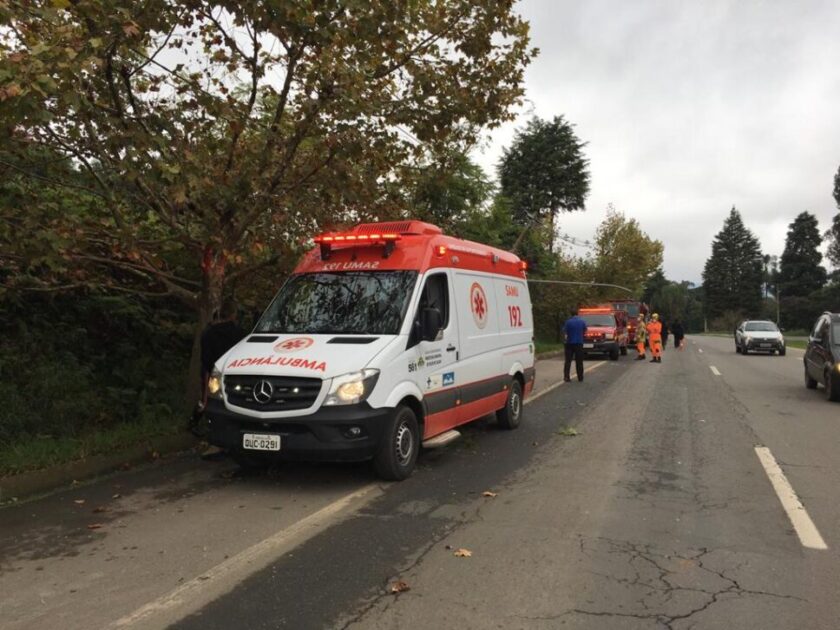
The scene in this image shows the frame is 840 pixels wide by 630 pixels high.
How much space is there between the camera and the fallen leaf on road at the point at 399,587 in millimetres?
3898

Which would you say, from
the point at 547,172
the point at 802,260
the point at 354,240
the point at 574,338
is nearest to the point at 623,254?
the point at 547,172

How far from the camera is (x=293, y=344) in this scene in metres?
6.46

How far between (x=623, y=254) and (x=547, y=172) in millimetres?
9345

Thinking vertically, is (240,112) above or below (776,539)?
above

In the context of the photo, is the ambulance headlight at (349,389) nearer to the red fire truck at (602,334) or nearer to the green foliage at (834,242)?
the red fire truck at (602,334)

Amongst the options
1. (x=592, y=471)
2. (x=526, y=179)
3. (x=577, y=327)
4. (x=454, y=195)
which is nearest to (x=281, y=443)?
(x=592, y=471)

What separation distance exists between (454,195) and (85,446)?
53.1 ft

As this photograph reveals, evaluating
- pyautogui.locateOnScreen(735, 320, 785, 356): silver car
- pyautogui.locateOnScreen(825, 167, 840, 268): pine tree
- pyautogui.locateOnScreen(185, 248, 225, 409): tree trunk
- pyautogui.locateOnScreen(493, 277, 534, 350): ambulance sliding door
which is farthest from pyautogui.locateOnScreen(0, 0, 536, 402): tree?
pyautogui.locateOnScreen(825, 167, 840, 268): pine tree

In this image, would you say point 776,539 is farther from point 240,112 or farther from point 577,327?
point 577,327

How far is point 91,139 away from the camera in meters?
7.05

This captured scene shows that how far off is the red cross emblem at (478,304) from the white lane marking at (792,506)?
11.6 ft

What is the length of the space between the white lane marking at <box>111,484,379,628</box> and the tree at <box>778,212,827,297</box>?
370ft

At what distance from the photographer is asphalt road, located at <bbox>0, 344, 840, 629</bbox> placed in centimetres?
366

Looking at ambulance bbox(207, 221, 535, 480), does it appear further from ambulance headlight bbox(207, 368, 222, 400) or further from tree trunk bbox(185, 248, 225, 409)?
tree trunk bbox(185, 248, 225, 409)
